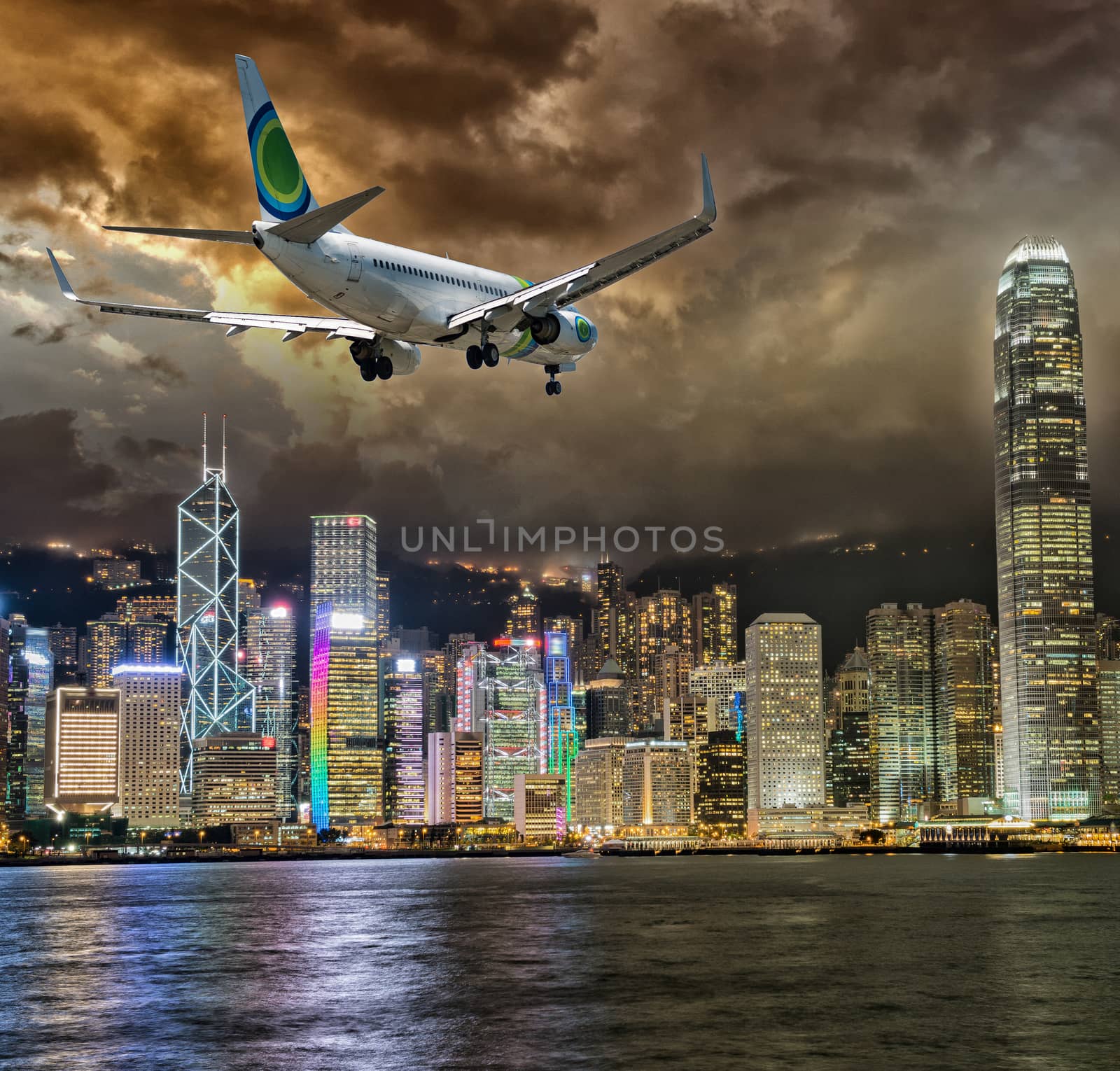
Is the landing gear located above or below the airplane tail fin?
below

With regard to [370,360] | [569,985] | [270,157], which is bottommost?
[569,985]

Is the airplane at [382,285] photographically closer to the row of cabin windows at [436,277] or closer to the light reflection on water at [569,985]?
the row of cabin windows at [436,277]

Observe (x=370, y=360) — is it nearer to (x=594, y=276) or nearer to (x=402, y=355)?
(x=402, y=355)

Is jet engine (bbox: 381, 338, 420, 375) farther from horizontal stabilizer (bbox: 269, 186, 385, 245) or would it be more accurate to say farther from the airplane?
horizontal stabilizer (bbox: 269, 186, 385, 245)

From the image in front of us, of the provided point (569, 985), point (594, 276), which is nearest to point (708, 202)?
point (594, 276)

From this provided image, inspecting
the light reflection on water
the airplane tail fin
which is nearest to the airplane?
the airplane tail fin

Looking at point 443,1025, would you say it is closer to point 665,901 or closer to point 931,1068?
point 931,1068

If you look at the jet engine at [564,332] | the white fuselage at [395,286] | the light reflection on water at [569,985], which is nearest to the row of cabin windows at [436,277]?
the white fuselage at [395,286]
